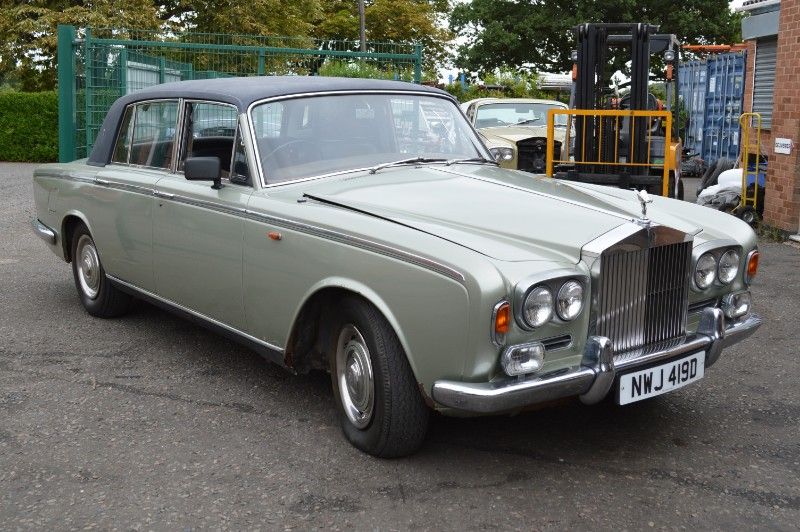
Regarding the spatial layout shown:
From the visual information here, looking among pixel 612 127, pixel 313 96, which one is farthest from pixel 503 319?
pixel 612 127

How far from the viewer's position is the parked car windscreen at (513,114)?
15359mm

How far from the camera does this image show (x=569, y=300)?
12.3 feet

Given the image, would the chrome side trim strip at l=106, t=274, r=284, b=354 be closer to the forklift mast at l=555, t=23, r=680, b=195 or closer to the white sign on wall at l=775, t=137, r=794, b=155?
the forklift mast at l=555, t=23, r=680, b=195

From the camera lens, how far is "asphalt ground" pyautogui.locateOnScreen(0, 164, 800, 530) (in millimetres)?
3650

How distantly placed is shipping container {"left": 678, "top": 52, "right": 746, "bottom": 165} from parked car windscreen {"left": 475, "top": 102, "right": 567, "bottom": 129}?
243 inches

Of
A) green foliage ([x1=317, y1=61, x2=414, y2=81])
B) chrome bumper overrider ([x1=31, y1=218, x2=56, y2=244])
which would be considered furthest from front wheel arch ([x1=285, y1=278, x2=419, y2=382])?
green foliage ([x1=317, y1=61, x2=414, y2=81])

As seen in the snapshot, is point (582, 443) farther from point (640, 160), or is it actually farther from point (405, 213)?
point (640, 160)

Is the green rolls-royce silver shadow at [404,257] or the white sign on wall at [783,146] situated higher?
the white sign on wall at [783,146]

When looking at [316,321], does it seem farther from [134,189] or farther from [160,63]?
[160,63]

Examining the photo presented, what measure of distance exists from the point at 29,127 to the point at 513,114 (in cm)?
1455

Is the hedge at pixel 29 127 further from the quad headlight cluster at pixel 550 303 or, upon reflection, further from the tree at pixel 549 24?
the tree at pixel 549 24

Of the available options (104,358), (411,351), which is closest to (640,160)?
(104,358)

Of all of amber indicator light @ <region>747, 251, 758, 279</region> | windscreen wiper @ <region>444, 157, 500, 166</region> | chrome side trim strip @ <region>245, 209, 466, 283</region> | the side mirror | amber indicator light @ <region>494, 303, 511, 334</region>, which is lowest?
amber indicator light @ <region>494, 303, 511, 334</region>

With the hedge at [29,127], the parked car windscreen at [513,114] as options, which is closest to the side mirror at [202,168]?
the parked car windscreen at [513,114]
